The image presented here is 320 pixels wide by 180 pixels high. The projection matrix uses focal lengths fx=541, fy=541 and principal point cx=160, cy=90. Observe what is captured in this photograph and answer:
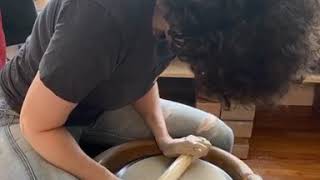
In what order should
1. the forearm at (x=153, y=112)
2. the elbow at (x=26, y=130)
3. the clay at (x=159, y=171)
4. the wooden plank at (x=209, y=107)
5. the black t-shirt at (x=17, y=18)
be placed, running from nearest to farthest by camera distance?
the elbow at (x=26, y=130) → the clay at (x=159, y=171) → the forearm at (x=153, y=112) → the black t-shirt at (x=17, y=18) → the wooden plank at (x=209, y=107)

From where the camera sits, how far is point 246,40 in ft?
2.33

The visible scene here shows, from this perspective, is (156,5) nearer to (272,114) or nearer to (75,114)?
(75,114)

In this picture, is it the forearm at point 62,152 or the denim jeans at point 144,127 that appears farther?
the denim jeans at point 144,127

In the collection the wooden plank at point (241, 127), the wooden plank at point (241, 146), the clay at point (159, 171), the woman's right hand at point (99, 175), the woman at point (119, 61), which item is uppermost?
the woman at point (119, 61)

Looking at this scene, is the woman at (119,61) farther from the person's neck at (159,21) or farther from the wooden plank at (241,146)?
the wooden plank at (241,146)

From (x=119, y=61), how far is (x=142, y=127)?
289mm

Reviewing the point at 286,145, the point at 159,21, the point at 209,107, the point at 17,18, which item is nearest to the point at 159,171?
the point at 159,21

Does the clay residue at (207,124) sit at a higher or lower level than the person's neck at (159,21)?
lower

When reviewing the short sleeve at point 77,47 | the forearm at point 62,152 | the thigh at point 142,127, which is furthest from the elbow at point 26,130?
the thigh at point 142,127

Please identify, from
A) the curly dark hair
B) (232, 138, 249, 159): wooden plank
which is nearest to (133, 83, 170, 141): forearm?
the curly dark hair

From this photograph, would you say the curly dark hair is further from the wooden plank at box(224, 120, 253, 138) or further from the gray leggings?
the wooden plank at box(224, 120, 253, 138)

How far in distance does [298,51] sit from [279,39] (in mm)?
38

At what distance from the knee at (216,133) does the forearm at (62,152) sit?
0.29m

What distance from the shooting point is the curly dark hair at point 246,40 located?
0.70 metres
